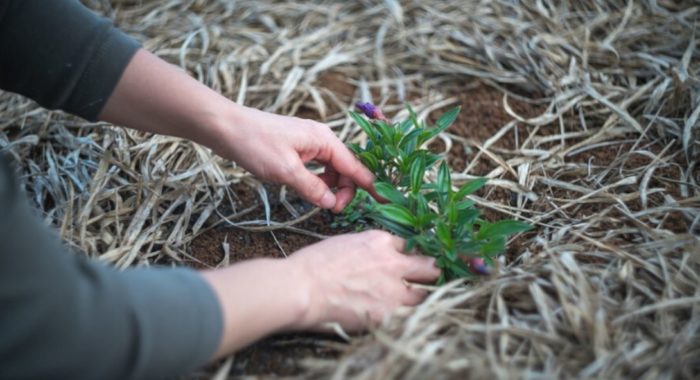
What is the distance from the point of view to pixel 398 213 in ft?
4.87

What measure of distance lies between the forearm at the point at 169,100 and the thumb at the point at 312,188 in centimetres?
21

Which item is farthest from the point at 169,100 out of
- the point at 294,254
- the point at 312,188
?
the point at 294,254

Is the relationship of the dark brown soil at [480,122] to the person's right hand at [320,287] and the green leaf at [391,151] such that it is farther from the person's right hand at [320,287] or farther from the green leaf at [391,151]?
the person's right hand at [320,287]

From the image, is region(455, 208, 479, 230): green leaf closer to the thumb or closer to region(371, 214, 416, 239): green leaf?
region(371, 214, 416, 239): green leaf

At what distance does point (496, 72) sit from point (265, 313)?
59.8 inches

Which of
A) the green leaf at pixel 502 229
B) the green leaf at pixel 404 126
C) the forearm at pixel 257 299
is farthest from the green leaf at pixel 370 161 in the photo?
the forearm at pixel 257 299

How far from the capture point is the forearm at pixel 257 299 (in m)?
1.17

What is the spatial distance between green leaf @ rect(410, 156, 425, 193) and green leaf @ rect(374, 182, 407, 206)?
4 centimetres

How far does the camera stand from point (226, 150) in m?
1.61

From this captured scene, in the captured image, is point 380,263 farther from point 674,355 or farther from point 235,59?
point 235,59

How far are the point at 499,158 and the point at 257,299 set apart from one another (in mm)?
1075

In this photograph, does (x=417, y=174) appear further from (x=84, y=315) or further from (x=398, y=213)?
(x=84, y=315)

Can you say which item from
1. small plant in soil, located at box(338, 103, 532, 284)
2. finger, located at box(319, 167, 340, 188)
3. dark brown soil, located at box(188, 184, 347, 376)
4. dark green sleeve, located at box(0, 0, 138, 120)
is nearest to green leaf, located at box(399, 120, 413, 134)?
small plant in soil, located at box(338, 103, 532, 284)

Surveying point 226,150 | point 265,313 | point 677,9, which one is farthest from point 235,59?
point 677,9
